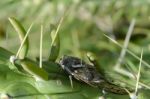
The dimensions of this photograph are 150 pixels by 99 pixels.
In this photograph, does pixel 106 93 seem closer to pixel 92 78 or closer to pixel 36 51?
pixel 92 78

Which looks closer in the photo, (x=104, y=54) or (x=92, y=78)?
(x=92, y=78)

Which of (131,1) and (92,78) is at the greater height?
(131,1)

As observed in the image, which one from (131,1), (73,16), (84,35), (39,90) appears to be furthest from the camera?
(84,35)

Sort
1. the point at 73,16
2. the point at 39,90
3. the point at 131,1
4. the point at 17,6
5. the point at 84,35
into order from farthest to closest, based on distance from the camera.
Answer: the point at 84,35
the point at 73,16
the point at 17,6
the point at 131,1
the point at 39,90

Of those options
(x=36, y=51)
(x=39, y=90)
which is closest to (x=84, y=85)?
(x=39, y=90)

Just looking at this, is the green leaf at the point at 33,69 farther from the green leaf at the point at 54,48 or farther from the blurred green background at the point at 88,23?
the blurred green background at the point at 88,23

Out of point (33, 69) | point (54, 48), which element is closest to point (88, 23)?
point (54, 48)

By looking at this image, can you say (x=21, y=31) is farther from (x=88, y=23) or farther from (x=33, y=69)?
(x=88, y=23)
